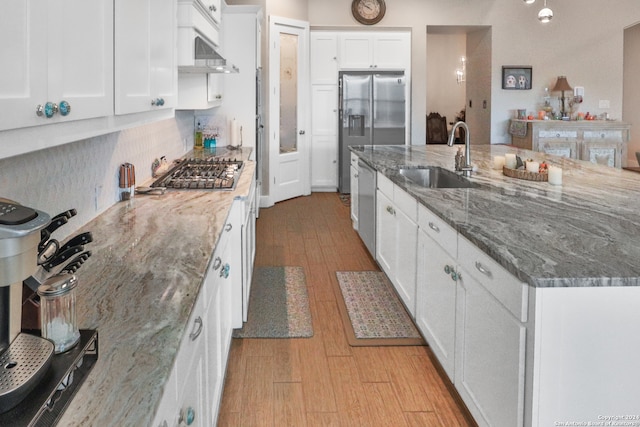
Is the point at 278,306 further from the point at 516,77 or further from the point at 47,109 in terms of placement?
the point at 516,77

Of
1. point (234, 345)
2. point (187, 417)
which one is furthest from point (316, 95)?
point (187, 417)

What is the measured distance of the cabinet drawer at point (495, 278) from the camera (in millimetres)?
1843

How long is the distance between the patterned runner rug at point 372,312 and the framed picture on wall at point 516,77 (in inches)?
227

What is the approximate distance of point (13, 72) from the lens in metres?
1.12

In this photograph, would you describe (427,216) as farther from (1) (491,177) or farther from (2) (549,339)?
(2) (549,339)

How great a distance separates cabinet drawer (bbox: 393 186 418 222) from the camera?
11.1 feet

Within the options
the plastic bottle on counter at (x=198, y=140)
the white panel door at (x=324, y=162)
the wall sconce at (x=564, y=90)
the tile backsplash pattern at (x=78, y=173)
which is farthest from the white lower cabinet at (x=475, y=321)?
the wall sconce at (x=564, y=90)

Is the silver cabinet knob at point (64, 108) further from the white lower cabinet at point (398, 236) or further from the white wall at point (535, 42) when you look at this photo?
the white wall at point (535, 42)

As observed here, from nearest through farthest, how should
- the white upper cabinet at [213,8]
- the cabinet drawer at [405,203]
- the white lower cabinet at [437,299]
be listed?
the white lower cabinet at [437,299] < the cabinet drawer at [405,203] < the white upper cabinet at [213,8]

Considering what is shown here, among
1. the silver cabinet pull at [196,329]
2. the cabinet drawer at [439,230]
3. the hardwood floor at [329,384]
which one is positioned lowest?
the hardwood floor at [329,384]

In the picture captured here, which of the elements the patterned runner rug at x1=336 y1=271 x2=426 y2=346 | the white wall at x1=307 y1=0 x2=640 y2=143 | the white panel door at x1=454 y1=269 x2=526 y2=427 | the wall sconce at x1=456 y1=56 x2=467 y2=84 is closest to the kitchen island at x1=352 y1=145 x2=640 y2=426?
the white panel door at x1=454 y1=269 x2=526 y2=427

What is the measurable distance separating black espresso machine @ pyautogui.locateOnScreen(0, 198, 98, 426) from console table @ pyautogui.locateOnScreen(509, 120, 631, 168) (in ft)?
28.9

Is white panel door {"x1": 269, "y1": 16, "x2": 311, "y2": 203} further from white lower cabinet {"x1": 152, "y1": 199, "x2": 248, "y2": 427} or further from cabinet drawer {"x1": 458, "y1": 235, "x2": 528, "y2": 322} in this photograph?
cabinet drawer {"x1": 458, "y1": 235, "x2": 528, "y2": 322}

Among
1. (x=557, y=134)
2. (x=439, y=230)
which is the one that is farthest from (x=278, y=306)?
(x=557, y=134)
